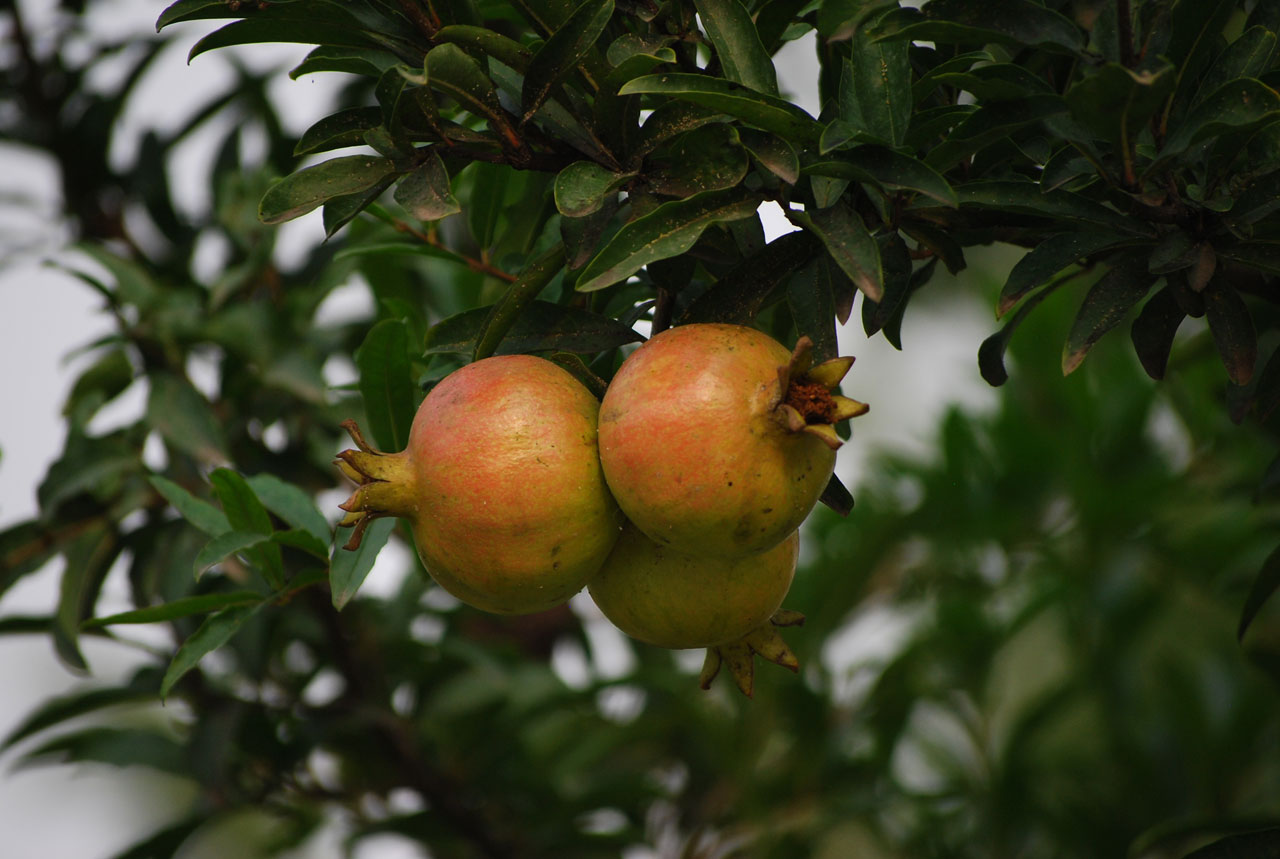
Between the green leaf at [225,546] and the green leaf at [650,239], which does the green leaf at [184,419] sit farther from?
the green leaf at [650,239]

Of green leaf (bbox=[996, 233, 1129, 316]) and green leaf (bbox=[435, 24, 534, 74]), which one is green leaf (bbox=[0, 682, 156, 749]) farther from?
green leaf (bbox=[996, 233, 1129, 316])

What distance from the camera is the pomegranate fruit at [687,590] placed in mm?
872

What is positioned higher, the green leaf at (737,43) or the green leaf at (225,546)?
the green leaf at (737,43)

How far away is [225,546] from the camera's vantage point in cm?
102

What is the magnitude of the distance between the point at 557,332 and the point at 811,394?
0.87ft

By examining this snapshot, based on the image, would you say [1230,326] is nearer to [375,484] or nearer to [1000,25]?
[1000,25]

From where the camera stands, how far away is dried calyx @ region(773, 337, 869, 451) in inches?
30.6

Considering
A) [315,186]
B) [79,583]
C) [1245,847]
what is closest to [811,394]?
[315,186]

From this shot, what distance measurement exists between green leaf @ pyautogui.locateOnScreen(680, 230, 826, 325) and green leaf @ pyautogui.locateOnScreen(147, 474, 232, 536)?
0.59m

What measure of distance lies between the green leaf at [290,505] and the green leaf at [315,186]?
0.39 meters

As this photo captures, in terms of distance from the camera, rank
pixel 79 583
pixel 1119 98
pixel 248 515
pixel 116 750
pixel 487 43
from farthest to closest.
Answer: pixel 116 750, pixel 79 583, pixel 248 515, pixel 487 43, pixel 1119 98

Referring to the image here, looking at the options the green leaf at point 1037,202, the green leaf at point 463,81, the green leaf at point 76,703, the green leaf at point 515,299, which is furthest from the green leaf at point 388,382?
the green leaf at point 76,703

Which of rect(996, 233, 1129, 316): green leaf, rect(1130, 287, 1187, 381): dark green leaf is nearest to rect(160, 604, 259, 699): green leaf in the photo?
rect(996, 233, 1129, 316): green leaf

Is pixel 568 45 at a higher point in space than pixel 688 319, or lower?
higher
